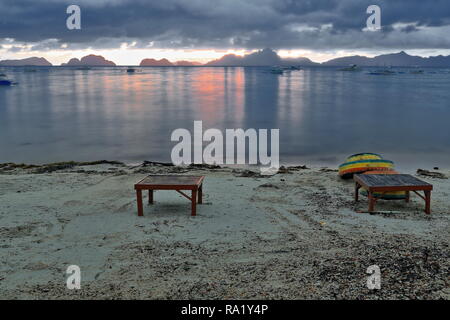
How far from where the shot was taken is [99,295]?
17.4ft

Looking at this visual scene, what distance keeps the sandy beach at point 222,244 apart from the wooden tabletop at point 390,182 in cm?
63

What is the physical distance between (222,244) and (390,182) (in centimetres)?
433

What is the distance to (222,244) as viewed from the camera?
7094mm

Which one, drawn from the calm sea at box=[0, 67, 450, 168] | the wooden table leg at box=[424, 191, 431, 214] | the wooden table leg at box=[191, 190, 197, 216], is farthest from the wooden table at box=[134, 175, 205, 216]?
the calm sea at box=[0, 67, 450, 168]

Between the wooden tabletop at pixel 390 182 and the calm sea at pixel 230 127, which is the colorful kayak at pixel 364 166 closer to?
the wooden tabletop at pixel 390 182

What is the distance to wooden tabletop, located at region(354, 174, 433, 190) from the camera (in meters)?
8.73

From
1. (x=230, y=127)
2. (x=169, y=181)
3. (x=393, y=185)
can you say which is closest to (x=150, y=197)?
(x=169, y=181)

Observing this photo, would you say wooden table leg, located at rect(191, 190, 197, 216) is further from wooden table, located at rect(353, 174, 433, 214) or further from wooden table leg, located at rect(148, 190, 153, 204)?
wooden table, located at rect(353, 174, 433, 214)

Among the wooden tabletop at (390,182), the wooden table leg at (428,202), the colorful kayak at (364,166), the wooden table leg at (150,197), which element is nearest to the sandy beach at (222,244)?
the wooden table leg at (428,202)

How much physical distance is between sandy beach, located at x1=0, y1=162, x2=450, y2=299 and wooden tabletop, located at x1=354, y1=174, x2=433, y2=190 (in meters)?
0.63

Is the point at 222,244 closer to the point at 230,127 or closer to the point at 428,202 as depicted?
the point at 428,202

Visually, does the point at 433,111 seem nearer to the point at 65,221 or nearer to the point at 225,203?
the point at 225,203

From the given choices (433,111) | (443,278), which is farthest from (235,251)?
(433,111)

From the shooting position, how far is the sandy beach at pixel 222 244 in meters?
5.46
